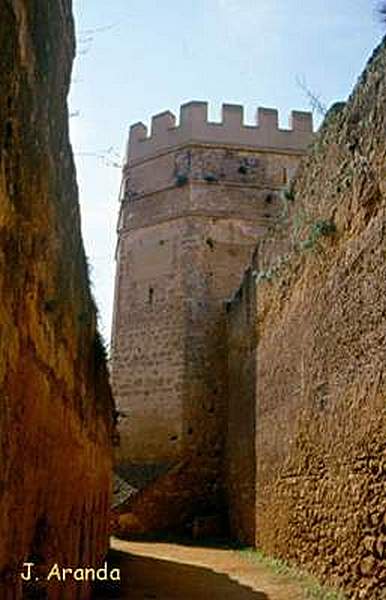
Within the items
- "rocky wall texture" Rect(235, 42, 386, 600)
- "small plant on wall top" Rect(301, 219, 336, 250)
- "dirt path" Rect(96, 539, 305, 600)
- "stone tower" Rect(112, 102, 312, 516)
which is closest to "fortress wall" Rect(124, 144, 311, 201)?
Result: "stone tower" Rect(112, 102, 312, 516)

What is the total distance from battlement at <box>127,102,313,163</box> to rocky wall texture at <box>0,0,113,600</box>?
1596cm

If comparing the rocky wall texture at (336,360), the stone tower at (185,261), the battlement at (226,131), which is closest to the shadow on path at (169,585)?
the rocky wall texture at (336,360)

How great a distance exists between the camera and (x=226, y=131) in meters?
20.2

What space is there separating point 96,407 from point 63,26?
15.2ft

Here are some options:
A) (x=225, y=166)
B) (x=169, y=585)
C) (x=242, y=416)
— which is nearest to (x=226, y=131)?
(x=225, y=166)

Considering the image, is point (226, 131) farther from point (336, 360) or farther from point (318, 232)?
point (336, 360)

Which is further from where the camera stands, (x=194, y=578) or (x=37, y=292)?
(x=194, y=578)

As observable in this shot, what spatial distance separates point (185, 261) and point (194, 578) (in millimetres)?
10861

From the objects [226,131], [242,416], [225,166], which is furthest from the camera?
[226,131]

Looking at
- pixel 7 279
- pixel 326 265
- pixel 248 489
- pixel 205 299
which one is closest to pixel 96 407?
pixel 326 265

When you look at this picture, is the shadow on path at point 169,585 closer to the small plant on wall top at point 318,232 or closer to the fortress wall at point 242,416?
the fortress wall at point 242,416

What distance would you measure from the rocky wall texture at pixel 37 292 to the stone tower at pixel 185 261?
42.0ft

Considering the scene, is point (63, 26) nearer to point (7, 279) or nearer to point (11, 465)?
point (7, 279)

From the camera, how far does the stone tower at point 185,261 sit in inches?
691
